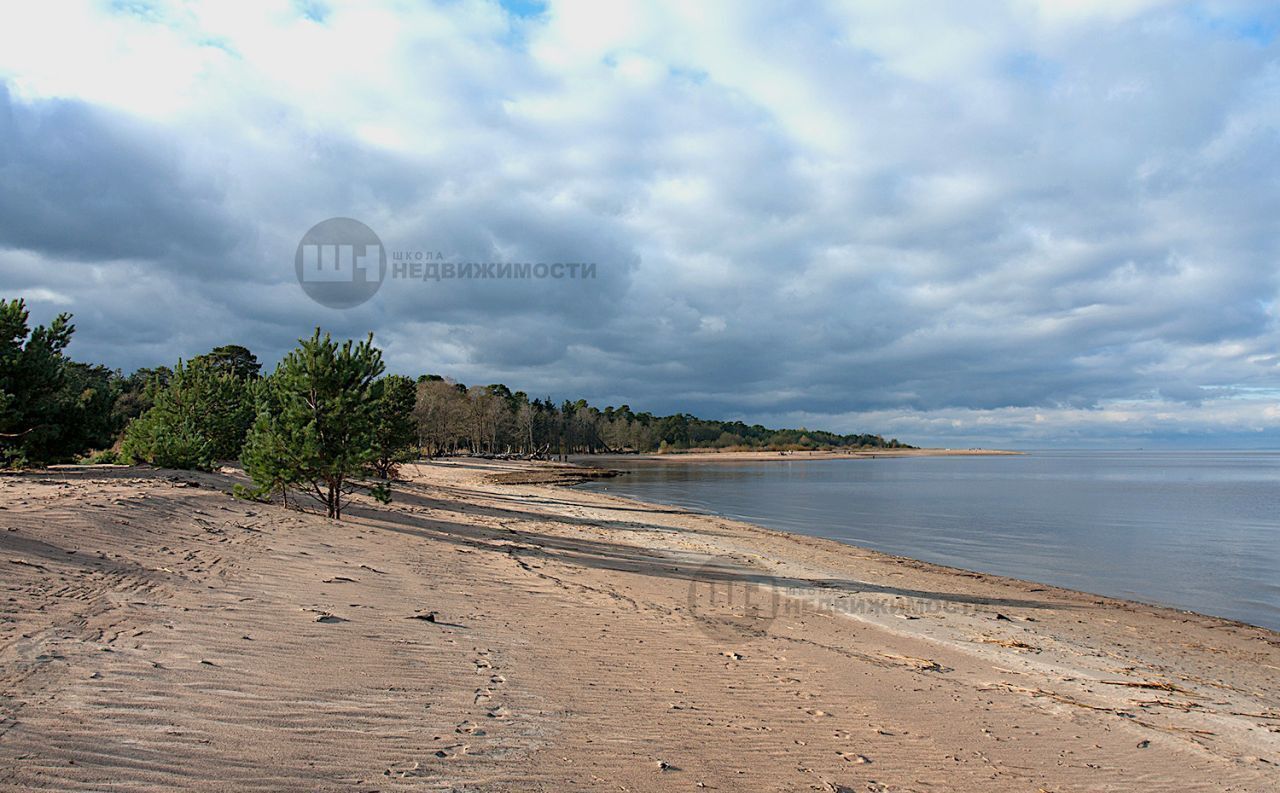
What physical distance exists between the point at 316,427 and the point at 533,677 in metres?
13.1

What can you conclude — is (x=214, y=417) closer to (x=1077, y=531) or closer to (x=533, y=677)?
(x=533, y=677)

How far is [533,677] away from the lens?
7.41 meters

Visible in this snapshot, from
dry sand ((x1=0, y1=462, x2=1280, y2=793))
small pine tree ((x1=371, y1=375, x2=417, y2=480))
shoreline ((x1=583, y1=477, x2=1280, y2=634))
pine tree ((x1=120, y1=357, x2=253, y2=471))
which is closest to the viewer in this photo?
dry sand ((x1=0, y1=462, x2=1280, y2=793))

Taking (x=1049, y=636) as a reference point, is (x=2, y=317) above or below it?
above

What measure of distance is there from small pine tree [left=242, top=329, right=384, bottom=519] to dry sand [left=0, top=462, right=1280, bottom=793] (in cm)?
250

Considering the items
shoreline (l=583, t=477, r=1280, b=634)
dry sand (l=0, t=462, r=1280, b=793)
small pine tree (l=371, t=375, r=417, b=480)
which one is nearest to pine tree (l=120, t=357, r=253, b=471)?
small pine tree (l=371, t=375, r=417, b=480)

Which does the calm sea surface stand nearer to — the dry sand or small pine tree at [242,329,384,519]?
the dry sand

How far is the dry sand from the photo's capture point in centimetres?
508

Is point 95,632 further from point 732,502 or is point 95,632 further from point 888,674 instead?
point 732,502

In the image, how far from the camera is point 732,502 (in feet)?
156

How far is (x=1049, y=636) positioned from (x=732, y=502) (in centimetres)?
3466

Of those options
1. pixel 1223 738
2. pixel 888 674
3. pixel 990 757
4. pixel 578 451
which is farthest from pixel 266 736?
pixel 578 451

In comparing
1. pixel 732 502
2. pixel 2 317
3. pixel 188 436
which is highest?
pixel 2 317

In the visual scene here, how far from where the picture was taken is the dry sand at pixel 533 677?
508cm
